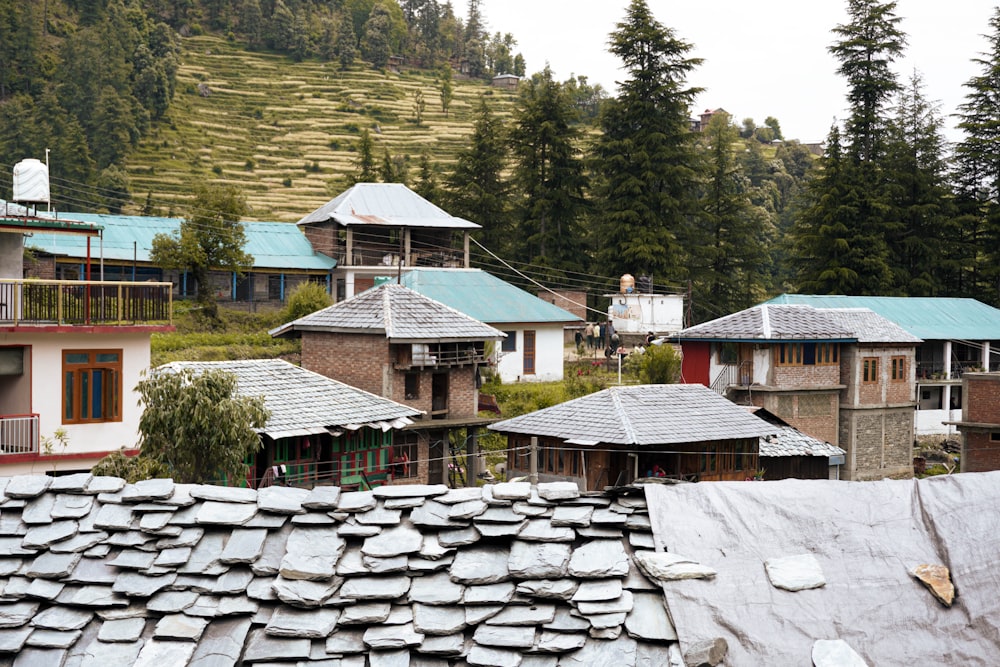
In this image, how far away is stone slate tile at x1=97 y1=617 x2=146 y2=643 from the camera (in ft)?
19.3

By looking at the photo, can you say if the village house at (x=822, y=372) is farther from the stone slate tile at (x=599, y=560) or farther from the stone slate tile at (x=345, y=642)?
the stone slate tile at (x=345, y=642)

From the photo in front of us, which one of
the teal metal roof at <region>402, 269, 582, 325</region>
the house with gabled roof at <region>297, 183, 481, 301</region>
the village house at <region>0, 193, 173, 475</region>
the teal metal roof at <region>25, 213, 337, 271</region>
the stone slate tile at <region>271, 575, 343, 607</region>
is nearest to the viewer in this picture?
the stone slate tile at <region>271, 575, 343, 607</region>

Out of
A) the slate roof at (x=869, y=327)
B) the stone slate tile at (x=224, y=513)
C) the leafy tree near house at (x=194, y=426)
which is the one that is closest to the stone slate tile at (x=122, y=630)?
the stone slate tile at (x=224, y=513)

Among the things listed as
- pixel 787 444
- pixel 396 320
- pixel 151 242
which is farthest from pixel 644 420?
pixel 151 242

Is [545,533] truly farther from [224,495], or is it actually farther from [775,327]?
[775,327]

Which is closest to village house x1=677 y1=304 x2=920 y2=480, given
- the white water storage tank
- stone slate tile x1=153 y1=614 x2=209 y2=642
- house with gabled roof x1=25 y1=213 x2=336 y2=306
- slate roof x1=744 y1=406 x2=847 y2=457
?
slate roof x1=744 y1=406 x2=847 y2=457

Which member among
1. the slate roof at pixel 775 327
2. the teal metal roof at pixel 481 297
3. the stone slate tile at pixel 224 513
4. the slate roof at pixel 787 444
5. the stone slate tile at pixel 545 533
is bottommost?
the slate roof at pixel 787 444

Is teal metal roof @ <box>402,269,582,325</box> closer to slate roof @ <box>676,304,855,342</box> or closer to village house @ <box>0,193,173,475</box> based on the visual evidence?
slate roof @ <box>676,304,855,342</box>

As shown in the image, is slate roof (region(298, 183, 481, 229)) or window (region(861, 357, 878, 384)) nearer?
window (region(861, 357, 878, 384))

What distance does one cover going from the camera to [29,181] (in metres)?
21.4

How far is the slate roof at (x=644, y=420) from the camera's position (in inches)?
926

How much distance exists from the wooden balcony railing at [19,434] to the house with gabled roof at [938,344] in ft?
94.9

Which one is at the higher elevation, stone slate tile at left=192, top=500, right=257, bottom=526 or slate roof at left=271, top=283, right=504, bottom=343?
slate roof at left=271, top=283, right=504, bottom=343

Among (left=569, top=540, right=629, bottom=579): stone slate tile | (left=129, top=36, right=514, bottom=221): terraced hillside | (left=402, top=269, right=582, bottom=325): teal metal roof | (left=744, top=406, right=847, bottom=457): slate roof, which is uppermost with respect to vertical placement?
(left=129, top=36, right=514, bottom=221): terraced hillside
